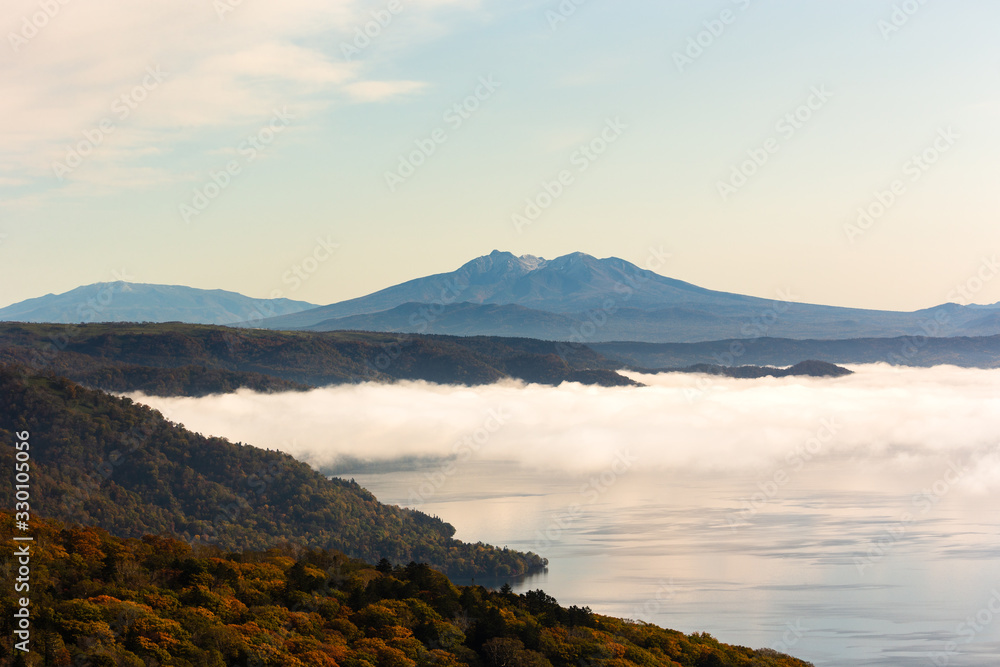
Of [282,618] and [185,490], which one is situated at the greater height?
[282,618]

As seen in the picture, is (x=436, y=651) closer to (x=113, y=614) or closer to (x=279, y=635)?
(x=279, y=635)

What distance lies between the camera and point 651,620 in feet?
311

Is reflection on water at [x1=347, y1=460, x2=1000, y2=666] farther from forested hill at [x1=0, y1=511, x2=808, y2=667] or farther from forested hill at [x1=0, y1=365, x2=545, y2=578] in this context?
forested hill at [x1=0, y1=511, x2=808, y2=667]

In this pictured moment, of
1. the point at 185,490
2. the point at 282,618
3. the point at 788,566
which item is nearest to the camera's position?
the point at 282,618

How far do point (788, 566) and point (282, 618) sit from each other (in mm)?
92313

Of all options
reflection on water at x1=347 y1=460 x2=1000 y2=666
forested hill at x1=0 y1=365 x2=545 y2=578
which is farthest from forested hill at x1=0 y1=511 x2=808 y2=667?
forested hill at x1=0 y1=365 x2=545 y2=578

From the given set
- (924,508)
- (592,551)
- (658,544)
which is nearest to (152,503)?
(592,551)

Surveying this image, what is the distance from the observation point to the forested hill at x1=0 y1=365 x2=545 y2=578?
128125 mm

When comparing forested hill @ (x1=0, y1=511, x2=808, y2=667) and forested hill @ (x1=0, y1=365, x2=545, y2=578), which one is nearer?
forested hill @ (x1=0, y1=511, x2=808, y2=667)

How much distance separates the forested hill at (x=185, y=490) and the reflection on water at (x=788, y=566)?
1456 centimetres

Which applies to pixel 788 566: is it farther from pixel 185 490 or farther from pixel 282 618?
pixel 282 618

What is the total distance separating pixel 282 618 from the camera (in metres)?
46.4

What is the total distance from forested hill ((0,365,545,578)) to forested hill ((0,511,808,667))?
70686 millimetres

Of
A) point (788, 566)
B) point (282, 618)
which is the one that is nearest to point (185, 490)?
point (788, 566)
